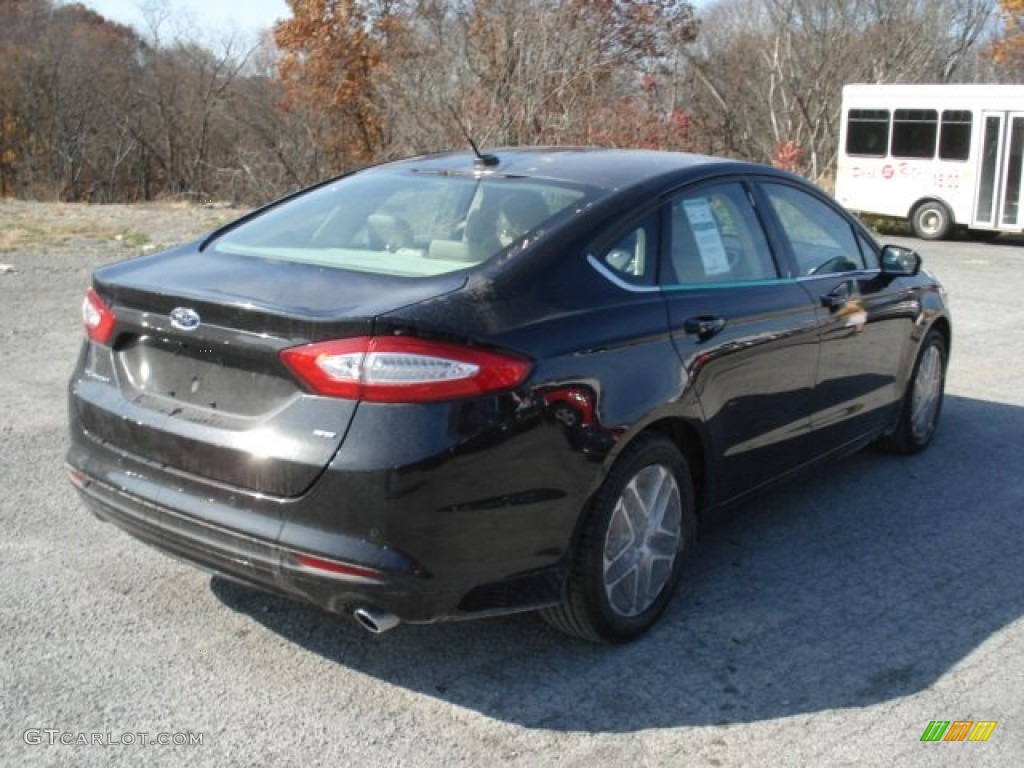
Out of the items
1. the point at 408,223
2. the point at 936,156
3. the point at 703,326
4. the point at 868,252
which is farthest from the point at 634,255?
the point at 936,156

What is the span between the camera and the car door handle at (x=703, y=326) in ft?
13.2

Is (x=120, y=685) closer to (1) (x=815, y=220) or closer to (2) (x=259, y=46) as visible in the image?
(1) (x=815, y=220)

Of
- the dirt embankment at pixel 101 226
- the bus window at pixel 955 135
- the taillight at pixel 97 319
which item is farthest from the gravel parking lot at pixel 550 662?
the bus window at pixel 955 135

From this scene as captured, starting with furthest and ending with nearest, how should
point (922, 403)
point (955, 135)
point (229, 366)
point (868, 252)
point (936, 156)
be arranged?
point (936, 156) < point (955, 135) < point (922, 403) < point (868, 252) < point (229, 366)

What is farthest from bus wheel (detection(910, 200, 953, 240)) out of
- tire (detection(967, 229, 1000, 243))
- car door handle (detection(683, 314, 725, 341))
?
car door handle (detection(683, 314, 725, 341))

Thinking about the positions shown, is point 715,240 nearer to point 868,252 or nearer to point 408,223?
point 408,223

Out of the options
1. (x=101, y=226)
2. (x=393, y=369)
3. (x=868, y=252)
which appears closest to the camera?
(x=393, y=369)

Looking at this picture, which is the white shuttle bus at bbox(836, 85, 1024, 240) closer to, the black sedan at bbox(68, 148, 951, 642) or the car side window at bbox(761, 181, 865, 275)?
the car side window at bbox(761, 181, 865, 275)

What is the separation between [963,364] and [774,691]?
616cm

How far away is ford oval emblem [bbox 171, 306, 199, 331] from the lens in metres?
3.44

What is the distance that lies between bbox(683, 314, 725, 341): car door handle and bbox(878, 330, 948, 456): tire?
236 cm

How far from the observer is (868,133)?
20984mm

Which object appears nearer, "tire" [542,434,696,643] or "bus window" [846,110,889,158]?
"tire" [542,434,696,643]

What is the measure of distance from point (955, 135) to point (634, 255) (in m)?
17.6
